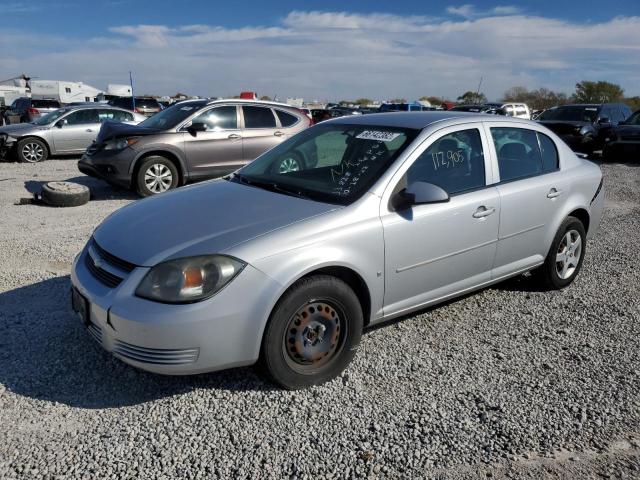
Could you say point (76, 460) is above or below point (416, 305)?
below

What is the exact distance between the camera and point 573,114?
54.1 ft

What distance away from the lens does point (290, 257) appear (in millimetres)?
2988

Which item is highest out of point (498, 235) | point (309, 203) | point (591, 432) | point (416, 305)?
point (309, 203)

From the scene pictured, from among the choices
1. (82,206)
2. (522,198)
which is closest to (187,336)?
(522,198)

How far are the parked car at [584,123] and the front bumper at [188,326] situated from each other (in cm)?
1453

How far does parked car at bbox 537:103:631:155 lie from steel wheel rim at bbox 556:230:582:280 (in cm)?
1142

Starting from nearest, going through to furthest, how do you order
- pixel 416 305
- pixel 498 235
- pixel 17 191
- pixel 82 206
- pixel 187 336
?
pixel 187 336 < pixel 416 305 < pixel 498 235 < pixel 82 206 < pixel 17 191

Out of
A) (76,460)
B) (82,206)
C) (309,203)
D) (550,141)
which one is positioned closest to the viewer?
(76,460)

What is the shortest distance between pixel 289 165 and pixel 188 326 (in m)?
1.85

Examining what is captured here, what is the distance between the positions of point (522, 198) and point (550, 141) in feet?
2.97

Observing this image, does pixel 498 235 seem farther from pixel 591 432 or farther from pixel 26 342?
pixel 26 342

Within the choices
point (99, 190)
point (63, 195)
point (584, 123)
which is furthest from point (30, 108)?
point (584, 123)

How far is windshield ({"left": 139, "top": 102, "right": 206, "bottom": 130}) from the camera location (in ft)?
29.5

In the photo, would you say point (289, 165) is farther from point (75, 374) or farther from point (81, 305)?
point (75, 374)
